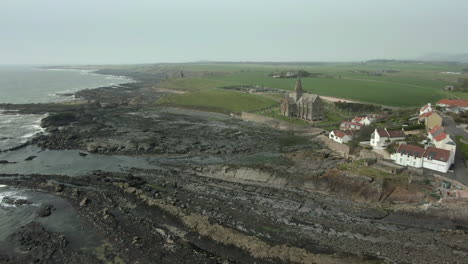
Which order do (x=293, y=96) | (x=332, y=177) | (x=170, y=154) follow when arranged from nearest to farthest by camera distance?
(x=332, y=177), (x=170, y=154), (x=293, y=96)

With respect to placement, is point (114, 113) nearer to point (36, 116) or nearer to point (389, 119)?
point (36, 116)

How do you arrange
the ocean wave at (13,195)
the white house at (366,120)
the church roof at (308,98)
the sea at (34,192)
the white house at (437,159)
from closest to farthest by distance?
the sea at (34,192) < the ocean wave at (13,195) < the white house at (437,159) < the white house at (366,120) < the church roof at (308,98)

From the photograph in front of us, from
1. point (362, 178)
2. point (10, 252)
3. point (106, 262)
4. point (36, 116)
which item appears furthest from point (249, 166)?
point (36, 116)

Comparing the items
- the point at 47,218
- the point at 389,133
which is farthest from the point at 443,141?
the point at 47,218

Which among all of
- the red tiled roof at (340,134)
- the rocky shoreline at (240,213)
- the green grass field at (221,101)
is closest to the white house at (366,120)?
the red tiled roof at (340,134)

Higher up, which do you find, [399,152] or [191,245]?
[399,152]

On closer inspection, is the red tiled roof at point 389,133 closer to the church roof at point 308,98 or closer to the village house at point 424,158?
the village house at point 424,158
